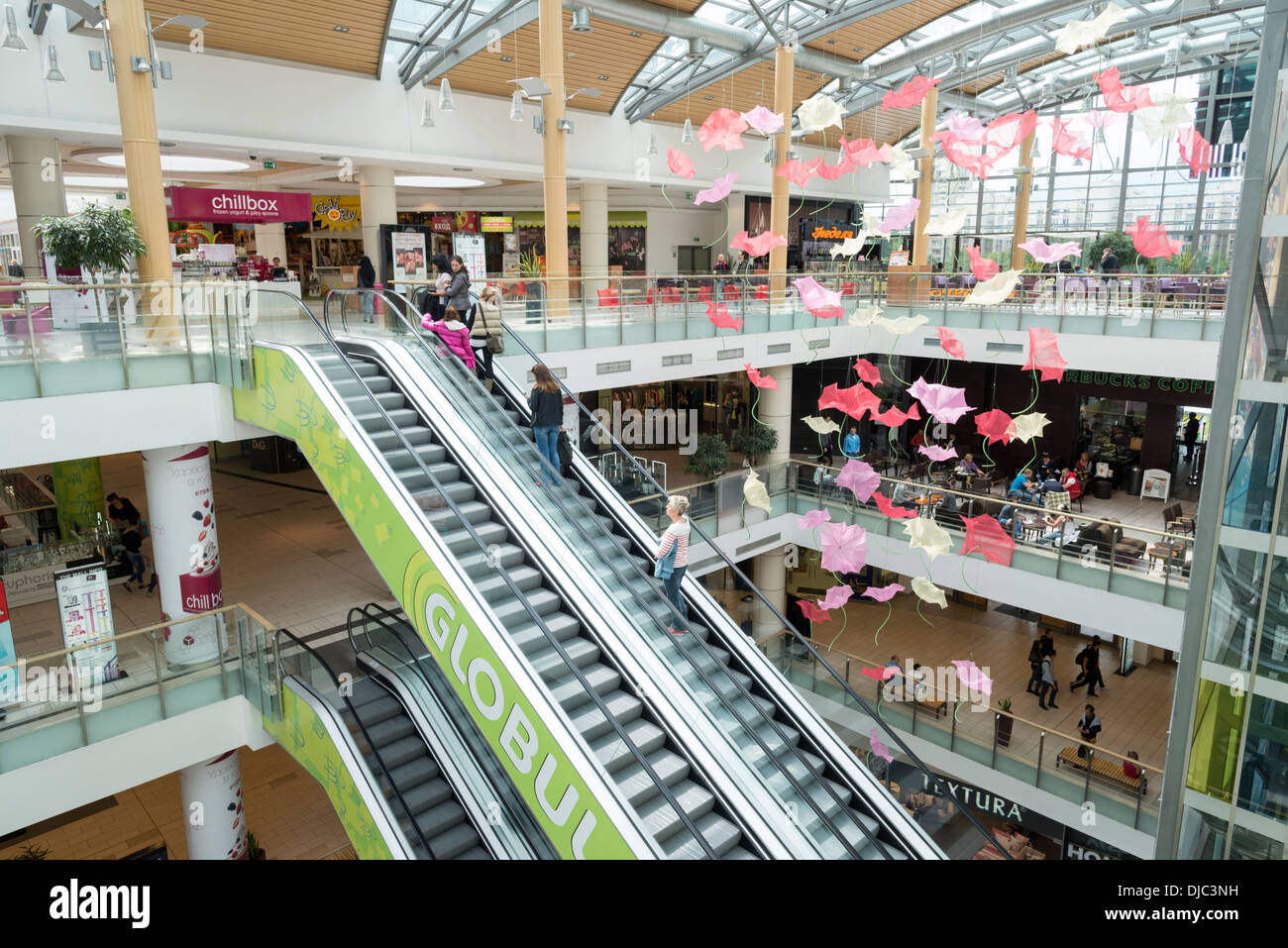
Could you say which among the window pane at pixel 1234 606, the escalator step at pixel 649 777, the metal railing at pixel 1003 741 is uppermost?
the window pane at pixel 1234 606

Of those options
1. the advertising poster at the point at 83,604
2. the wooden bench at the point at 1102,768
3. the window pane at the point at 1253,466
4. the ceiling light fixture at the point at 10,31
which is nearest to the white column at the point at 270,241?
the ceiling light fixture at the point at 10,31

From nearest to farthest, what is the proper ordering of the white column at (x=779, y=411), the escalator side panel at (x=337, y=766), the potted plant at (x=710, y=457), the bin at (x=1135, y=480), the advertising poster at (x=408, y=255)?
the escalator side panel at (x=337, y=766), the potted plant at (x=710, y=457), the advertising poster at (x=408, y=255), the white column at (x=779, y=411), the bin at (x=1135, y=480)

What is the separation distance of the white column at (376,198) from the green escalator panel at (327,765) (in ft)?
30.0

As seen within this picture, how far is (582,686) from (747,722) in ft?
3.94

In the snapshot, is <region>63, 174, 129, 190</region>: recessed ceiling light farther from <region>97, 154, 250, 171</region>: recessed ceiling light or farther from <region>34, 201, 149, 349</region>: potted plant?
<region>34, 201, 149, 349</region>: potted plant

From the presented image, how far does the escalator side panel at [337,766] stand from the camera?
691 centimetres

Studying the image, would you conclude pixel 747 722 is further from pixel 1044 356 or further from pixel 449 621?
pixel 1044 356

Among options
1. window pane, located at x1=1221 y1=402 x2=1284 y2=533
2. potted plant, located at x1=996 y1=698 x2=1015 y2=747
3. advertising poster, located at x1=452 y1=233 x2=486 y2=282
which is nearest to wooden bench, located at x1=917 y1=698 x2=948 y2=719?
potted plant, located at x1=996 y1=698 x2=1015 y2=747

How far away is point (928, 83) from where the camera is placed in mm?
4648

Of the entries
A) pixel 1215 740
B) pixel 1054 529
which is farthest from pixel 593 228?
pixel 1215 740

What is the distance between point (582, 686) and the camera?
5.67 metres

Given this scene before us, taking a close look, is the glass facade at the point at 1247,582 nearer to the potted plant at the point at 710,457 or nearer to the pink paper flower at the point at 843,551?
the pink paper flower at the point at 843,551

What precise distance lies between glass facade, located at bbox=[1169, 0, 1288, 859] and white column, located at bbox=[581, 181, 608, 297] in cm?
1664

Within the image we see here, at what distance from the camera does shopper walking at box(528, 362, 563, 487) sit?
7.19 m
